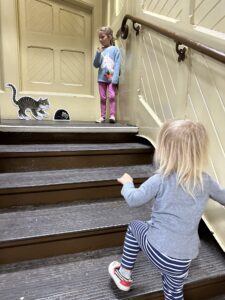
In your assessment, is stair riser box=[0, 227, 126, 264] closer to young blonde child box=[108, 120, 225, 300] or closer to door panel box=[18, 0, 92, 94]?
young blonde child box=[108, 120, 225, 300]

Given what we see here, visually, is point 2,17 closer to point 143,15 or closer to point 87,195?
point 143,15

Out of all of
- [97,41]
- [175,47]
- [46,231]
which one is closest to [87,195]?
[46,231]

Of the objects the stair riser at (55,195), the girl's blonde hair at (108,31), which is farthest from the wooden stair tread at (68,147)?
the girl's blonde hair at (108,31)

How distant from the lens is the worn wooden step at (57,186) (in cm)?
153

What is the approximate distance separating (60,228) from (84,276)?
27cm

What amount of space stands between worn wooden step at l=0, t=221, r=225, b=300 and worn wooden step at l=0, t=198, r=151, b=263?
5 cm

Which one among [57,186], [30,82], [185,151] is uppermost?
[30,82]

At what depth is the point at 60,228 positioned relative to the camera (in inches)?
53.7

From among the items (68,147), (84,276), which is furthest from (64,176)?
(84,276)

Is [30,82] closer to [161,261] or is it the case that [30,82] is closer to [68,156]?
[68,156]

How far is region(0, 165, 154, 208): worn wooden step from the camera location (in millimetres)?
1526

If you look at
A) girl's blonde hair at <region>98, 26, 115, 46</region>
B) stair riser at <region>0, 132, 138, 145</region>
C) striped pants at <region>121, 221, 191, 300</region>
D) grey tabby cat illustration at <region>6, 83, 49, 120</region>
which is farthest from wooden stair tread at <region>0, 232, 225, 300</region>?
girl's blonde hair at <region>98, 26, 115, 46</region>

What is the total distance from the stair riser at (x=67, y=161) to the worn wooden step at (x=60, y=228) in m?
0.34

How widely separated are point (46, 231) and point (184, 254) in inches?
27.3
